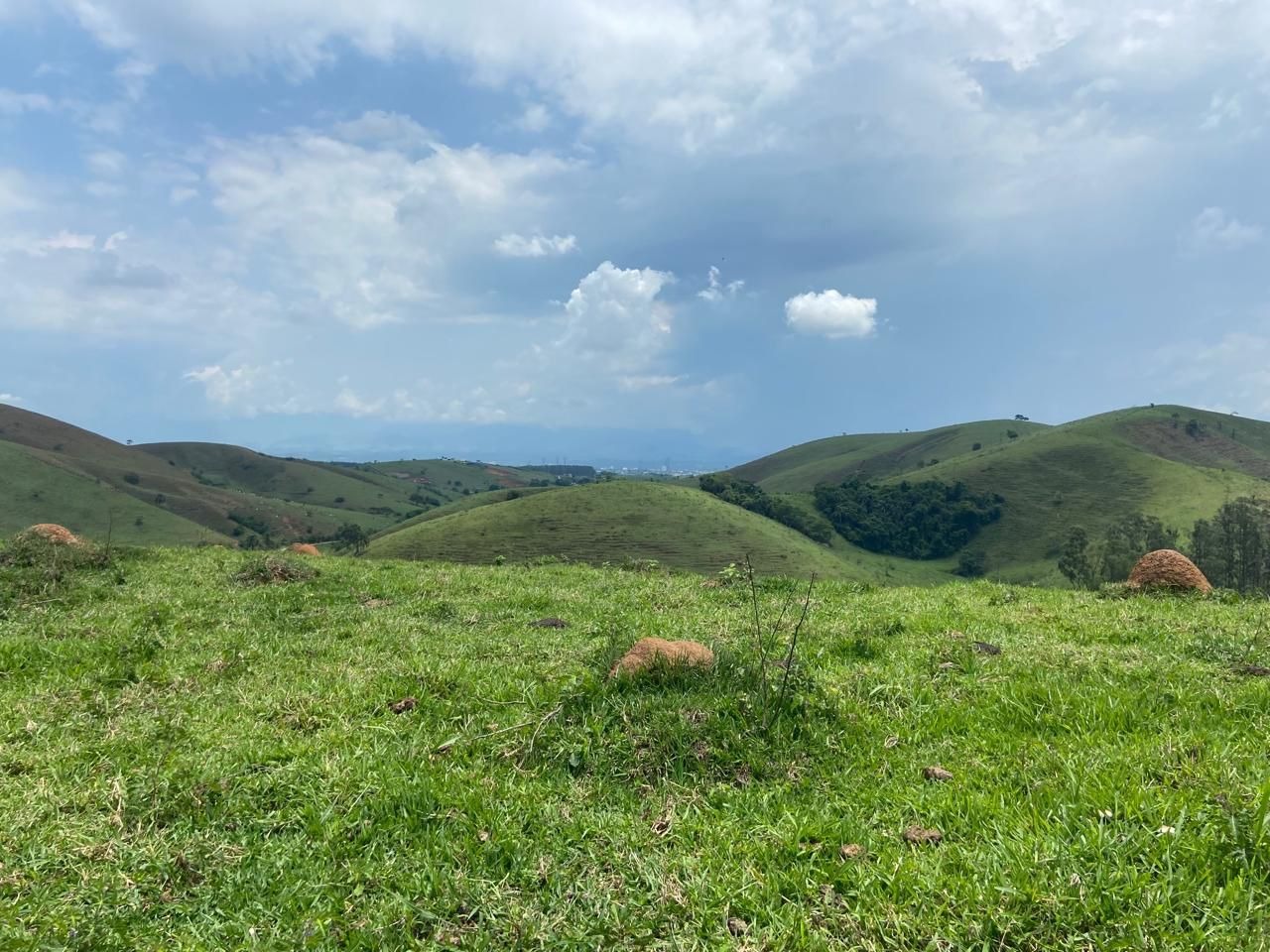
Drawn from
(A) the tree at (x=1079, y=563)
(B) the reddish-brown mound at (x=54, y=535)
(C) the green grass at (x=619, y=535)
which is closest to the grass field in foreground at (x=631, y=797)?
(B) the reddish-brown mound at (x=54, y=535)

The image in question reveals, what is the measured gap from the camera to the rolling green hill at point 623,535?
4471 inches

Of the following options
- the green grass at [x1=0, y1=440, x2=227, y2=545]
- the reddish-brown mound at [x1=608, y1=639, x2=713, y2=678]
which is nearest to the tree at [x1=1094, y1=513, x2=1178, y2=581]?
the reddish-brown mound at [x1=608, y1=639, x2=713, y2=678]

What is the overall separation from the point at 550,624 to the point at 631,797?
7.09m

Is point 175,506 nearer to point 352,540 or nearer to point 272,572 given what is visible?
point 352,540

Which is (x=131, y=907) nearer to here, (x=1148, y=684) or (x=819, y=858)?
(x=819, y=858)

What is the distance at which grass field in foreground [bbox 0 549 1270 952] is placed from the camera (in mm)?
4145

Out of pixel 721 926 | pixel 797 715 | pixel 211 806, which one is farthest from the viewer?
pixel 797 715

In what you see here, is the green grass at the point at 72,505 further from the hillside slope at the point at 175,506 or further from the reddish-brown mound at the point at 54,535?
the reddish-brown mound at the point at 54,535

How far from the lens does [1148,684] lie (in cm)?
738

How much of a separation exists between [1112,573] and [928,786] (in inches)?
3810

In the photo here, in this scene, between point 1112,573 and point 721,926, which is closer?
point 721,926

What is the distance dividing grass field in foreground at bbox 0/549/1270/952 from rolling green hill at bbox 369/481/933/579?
98914 millimetres

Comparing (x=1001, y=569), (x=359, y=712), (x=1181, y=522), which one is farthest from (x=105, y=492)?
(x=1181, y=522)

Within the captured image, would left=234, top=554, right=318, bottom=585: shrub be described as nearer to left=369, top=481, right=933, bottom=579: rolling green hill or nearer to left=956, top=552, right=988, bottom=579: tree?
left=369, top=481, right=933, bottom=579: rolling green hill
